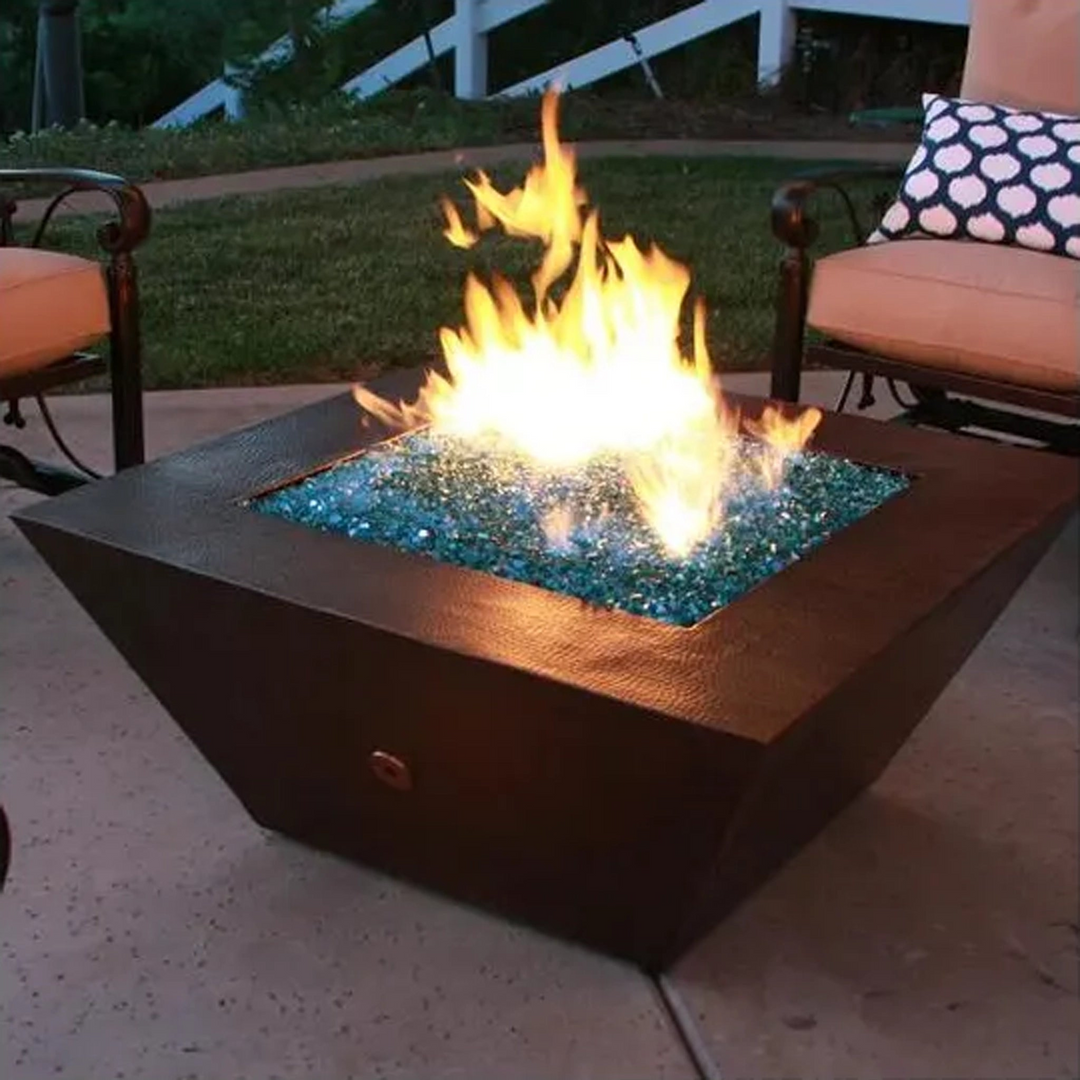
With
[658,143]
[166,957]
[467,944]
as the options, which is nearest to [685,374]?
[467,944]

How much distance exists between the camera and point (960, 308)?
2873mm

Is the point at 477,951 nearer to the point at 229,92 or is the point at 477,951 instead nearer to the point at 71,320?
the point at 71,320

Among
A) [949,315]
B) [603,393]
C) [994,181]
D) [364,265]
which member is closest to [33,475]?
[603,393]

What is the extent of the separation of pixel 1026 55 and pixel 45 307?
1.94m

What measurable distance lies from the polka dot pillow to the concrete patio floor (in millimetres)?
1104

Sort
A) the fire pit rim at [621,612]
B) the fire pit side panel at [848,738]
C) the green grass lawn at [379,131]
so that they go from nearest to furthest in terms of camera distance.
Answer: the fire pit rim at [621,612], the fire pit side panel at [848,738], the green grass lawn at [379,131]

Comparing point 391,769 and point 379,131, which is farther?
point 379,131

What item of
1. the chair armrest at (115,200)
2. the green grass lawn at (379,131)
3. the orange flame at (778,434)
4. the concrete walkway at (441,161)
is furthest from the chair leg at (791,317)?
the green grass lawn at (379,131)

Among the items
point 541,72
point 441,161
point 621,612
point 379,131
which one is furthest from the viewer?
point 541,72

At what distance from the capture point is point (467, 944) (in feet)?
6.25

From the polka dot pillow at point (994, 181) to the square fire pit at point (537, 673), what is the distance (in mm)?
1135

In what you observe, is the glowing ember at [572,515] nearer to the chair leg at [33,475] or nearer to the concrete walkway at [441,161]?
the chair leg at [33,475]

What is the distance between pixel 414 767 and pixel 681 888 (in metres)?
0.30

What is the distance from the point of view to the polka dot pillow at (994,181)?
10.1 feet
